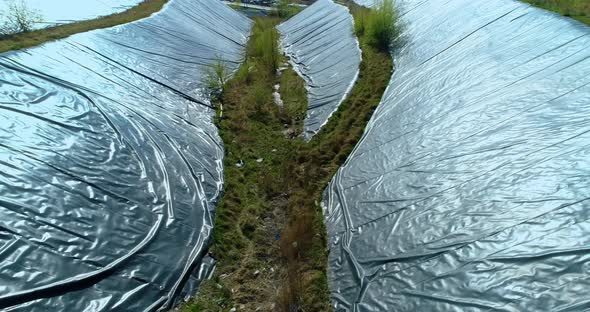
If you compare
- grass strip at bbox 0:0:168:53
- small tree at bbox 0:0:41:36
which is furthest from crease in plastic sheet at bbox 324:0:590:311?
small tree at bbox 0:0:41:36

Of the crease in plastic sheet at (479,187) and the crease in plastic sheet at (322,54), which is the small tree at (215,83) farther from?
the crease in plastic sheet at (479,187)

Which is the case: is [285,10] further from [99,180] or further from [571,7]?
[99,180]

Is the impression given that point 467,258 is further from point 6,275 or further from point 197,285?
point 6,275

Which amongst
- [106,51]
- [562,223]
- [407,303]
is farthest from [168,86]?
[562,223]

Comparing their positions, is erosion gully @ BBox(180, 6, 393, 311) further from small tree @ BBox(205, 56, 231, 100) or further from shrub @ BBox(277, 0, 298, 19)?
shrub @ BBox(277, 0, 298, 19)

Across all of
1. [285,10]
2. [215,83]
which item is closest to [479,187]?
[215,83]
